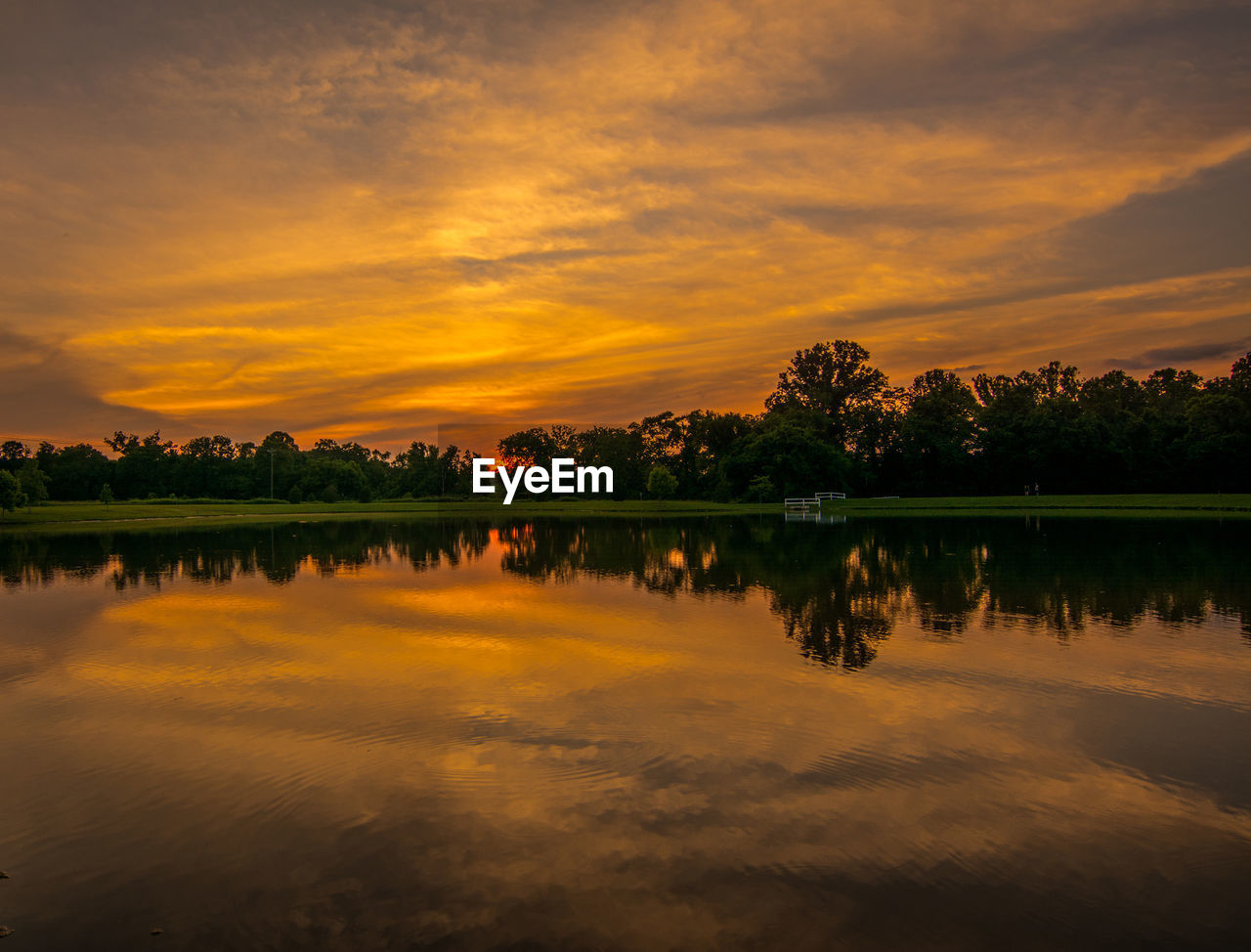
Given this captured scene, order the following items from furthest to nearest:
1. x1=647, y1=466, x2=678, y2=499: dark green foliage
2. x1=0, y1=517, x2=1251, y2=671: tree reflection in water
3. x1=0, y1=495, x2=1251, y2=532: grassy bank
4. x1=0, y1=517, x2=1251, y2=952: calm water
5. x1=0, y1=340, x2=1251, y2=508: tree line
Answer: x1=647, y1=466, x2=678, y2=499: dark green foliage, x1=0, y1=340, x2=1251, y2=508: tree line, x1=0, y1=495, x2=1251, y2=532: grassy bank, x1=0, y1=517, x2=1251, y2=671: tree reflection in water, x1=0, y1=517, x2=1251, y2=952: calm water

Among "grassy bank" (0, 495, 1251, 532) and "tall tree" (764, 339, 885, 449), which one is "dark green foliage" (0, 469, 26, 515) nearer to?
"grassy bank" (0, 495, 1251, 532)

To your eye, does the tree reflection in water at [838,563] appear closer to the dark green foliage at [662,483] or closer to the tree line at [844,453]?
the tree line at [844,453]

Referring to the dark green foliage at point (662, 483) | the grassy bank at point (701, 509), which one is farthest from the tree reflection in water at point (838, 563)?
the dark green foliage at point (662, 483)

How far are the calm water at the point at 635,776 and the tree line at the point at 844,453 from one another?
62.1m

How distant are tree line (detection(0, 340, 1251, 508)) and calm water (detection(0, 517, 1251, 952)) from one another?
204ft

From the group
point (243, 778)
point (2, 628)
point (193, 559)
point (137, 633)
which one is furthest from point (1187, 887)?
point (193, 559)

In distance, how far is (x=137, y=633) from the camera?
14.8m

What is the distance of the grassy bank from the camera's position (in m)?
56.9

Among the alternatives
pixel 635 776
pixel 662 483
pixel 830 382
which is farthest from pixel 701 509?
pixel 635 776

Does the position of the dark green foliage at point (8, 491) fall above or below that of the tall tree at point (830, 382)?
below

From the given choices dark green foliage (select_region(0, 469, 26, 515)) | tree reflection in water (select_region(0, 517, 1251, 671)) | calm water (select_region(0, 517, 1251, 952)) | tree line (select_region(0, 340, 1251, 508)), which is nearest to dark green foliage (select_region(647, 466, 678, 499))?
tree line (select_region(0, 340, 1251, 508))

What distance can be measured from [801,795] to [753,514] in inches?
2369

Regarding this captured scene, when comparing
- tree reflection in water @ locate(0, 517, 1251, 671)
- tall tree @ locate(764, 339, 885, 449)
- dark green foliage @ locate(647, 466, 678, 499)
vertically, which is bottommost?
tree reflection in water @ locate(0, 517, 1251, 671)

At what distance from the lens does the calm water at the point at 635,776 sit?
5.14 m
